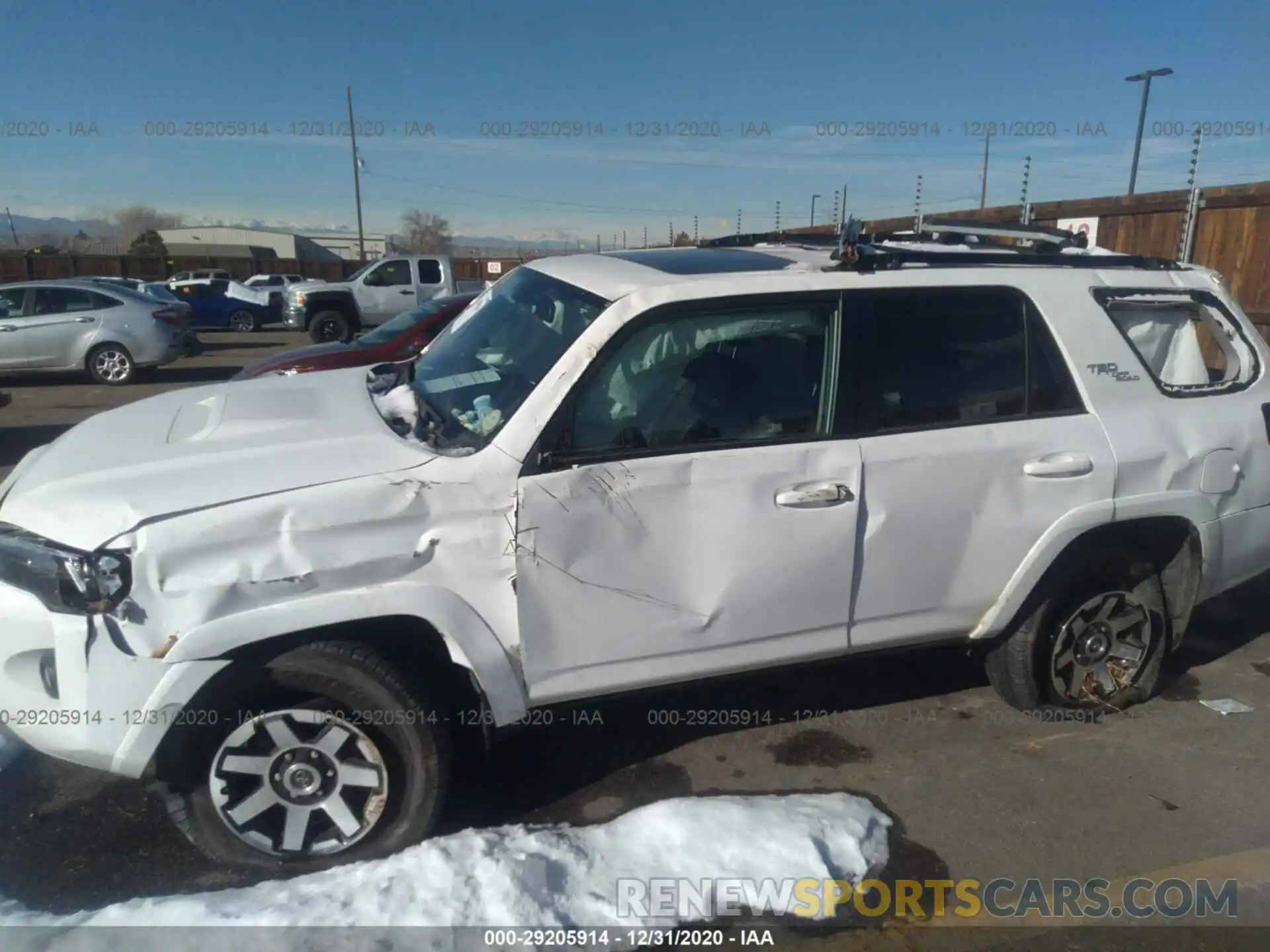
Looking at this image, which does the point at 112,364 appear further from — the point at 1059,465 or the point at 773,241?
the point at 1059,465

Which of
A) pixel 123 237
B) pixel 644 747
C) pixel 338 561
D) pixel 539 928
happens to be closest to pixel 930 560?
pixel 644 747

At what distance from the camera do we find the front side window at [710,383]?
9.43ft

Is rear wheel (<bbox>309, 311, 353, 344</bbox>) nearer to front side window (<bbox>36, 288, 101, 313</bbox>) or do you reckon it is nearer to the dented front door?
front side window (<bbox>36, 288, 101, 313</bbox>)

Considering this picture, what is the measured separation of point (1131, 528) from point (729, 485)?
182cm

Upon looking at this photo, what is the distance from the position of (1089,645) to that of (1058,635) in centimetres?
19

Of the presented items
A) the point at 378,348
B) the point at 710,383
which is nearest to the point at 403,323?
the point at 378,348

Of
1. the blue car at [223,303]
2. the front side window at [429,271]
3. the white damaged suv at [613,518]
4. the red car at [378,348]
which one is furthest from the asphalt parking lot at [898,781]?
the blue car at [223,303]

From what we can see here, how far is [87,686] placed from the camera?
2.45 m

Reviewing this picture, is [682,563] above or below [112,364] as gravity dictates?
above

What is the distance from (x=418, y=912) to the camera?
2568 millimetres

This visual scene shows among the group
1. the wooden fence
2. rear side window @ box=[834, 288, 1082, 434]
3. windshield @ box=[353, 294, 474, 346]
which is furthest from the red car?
the wooden fence

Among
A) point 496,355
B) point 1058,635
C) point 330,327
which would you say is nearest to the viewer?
point 496,355

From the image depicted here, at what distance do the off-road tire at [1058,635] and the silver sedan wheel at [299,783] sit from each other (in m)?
2.50

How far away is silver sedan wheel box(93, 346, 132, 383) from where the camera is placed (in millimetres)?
13617
